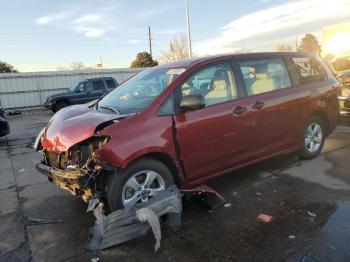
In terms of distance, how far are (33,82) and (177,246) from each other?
2430cm

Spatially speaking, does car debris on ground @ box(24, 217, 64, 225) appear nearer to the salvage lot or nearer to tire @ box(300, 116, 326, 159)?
the salvage lot

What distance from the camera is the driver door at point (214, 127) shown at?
451 cm

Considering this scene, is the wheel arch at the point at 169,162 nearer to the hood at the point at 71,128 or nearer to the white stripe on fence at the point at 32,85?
the hood at the point at 71,128

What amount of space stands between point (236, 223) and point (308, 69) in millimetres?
3317

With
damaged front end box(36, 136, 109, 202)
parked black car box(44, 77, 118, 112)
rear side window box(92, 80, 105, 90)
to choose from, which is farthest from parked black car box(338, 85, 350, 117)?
rear side window box(92, 80, 105, 90)

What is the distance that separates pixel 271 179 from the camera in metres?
5.57

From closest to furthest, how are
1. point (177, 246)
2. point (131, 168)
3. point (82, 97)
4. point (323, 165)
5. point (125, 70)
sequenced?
point (177, 246), point (131, 168), point (323, 165), point (82, 97), point (125, 70)

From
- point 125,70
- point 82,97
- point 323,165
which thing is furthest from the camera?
point 125,70

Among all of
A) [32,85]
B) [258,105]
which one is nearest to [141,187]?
[258,105]

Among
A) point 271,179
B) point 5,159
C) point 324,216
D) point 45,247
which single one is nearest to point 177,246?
point 45,247

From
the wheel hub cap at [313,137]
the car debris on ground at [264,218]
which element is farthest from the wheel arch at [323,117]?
the car debris on ground at [264,218]

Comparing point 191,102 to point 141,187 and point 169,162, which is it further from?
point 141,187

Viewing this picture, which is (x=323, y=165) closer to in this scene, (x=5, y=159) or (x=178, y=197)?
(x=178, y=197)

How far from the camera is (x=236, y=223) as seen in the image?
421 centimetres
